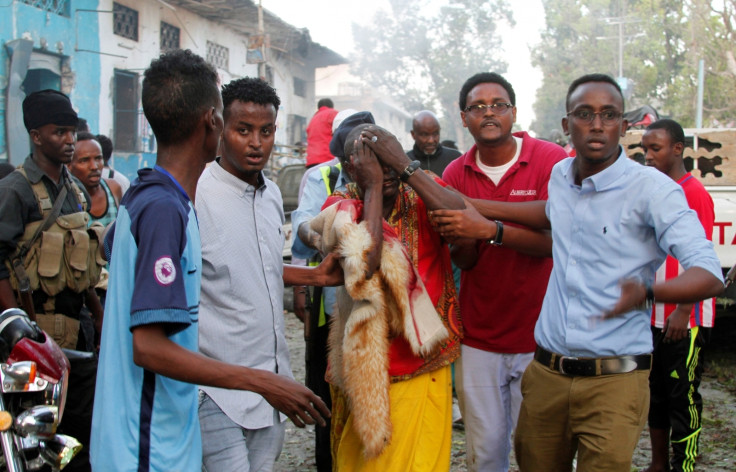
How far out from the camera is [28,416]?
2156 mm

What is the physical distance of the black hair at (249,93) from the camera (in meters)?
2.87

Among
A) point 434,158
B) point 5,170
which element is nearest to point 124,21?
point 5,170

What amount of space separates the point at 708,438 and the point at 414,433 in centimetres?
322

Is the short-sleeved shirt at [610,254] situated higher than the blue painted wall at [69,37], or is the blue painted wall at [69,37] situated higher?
the blue painted wall at [69,37]

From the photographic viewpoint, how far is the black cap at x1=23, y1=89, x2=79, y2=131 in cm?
386

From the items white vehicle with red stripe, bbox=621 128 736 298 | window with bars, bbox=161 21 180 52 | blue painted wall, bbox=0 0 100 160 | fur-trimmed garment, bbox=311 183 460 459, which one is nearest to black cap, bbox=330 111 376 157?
fur-trimmed garment, bbox=311 183 460 459

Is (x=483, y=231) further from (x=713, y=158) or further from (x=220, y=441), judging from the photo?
(x=713, y=158)

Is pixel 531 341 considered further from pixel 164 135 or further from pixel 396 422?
pixel 164 135

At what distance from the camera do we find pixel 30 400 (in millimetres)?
2270

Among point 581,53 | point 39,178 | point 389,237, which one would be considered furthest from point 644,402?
point 581,53

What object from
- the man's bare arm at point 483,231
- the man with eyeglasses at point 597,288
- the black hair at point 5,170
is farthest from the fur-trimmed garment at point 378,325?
the black hair at point 5,170

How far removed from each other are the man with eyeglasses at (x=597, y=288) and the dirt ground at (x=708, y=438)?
1920 millimetres

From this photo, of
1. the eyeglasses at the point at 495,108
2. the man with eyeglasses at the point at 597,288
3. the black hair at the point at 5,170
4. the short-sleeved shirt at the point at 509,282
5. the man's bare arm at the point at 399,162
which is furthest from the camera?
the black hair at the point at 5,170

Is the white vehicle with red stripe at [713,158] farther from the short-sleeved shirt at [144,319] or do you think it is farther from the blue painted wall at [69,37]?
the blue painted wall at [69,37]
